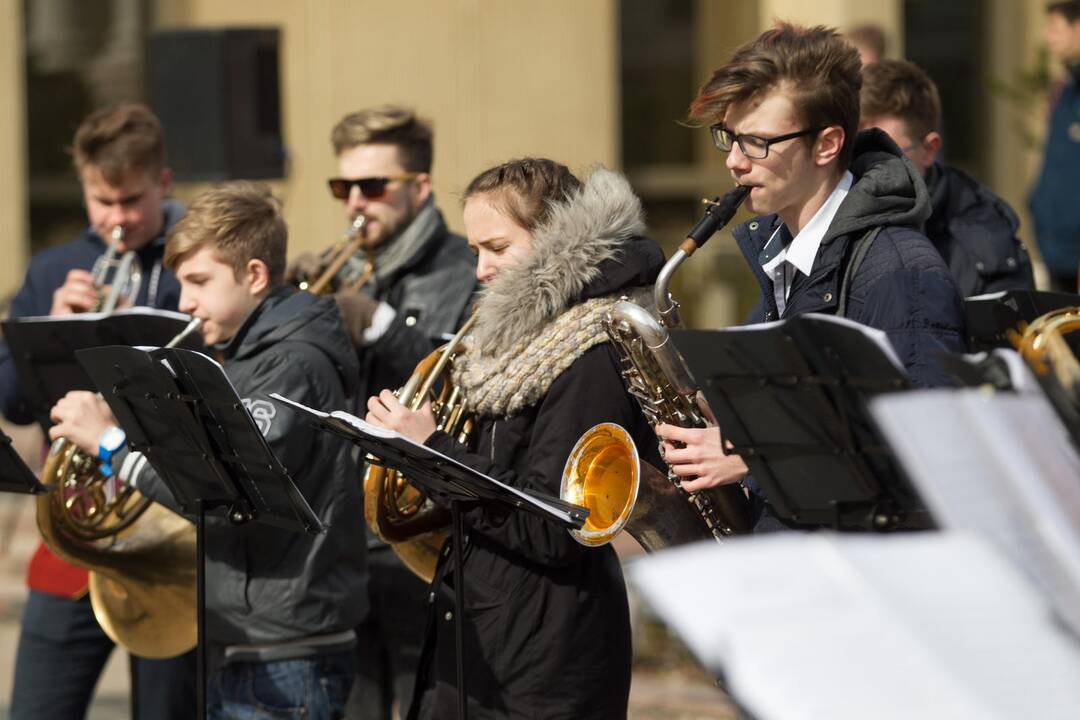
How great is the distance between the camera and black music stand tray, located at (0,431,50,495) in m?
3.77

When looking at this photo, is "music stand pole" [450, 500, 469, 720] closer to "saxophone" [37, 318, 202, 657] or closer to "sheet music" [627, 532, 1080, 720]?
"saxophone" [37, 318, 202, 657]

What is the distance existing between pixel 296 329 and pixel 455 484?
40.6 inches

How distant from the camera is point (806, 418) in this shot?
2605 mm

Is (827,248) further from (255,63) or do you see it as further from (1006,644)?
(255,63)

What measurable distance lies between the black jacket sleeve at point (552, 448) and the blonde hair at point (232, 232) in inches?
38.1

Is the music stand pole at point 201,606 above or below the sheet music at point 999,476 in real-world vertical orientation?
below

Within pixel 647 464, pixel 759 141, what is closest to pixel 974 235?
pixel 759 141

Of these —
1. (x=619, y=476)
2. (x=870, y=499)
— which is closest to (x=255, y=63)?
(x=619, y=476)

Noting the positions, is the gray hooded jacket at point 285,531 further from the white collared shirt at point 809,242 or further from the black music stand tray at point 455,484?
the white collared shirt at point 809,242

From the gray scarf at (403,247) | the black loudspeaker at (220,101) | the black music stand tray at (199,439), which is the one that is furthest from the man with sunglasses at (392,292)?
the black loudspeaker at (220,101)

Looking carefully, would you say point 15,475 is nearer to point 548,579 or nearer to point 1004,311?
point 548,579

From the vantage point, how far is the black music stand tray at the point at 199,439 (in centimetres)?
330

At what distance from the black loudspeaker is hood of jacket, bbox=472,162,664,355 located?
3291mm

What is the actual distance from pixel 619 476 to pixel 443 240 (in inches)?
74.8
